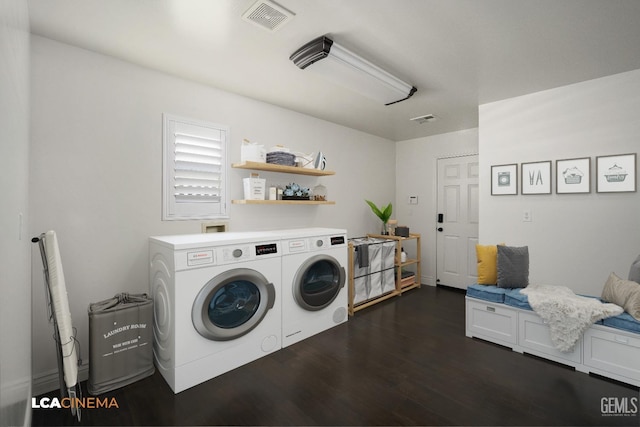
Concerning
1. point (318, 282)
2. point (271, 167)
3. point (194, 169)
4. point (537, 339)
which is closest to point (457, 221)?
point (537, 339)

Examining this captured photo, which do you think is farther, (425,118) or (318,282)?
(425,118)

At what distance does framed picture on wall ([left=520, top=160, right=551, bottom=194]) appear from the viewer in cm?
309

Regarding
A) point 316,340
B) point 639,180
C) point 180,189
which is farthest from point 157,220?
point 639,180

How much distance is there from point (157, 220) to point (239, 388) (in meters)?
1.56

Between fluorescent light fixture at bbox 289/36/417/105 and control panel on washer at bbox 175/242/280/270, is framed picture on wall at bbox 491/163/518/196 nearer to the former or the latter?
fluorescent light fixture at bbox 289/36/417/105

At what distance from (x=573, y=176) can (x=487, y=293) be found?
1471 millimetres

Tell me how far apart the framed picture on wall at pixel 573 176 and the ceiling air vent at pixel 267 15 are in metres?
2.98

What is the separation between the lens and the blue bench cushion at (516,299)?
257 cm

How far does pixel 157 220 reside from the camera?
2619 millimetres

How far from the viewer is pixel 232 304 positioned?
93.8 inches

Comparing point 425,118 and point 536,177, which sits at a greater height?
point 425,118

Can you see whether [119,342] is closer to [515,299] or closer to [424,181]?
[515,299]

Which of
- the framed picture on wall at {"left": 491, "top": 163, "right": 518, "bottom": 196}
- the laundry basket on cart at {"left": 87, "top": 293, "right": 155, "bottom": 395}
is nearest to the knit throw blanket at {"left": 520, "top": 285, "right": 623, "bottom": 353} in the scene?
the framed picture on wall at {"left": 491, "top": 163, "right": 518, "bottom": 196}

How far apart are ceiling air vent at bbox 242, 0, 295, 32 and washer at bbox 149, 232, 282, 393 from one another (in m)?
1.54
